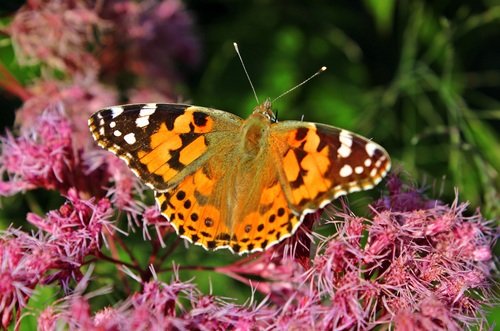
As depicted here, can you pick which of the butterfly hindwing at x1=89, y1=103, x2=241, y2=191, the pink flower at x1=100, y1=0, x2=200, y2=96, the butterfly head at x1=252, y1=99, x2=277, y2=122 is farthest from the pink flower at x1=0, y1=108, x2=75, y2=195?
the pink flower at x1=100, y1=0, x2=200, y2=96

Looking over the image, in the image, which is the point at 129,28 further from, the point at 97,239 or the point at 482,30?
the point at 482,30

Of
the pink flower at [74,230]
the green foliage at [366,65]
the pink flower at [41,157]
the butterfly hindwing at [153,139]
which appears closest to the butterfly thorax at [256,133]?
the butterfly hindwing at [153,139]

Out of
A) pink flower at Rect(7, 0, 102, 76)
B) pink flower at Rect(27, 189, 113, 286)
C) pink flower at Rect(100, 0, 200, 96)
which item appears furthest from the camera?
pink flower at Rect(100, 0, 200, 96)

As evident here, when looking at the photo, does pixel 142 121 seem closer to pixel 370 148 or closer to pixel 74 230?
pixel 74 230

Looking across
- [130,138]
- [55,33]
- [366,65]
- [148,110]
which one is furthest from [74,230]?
[366,65]

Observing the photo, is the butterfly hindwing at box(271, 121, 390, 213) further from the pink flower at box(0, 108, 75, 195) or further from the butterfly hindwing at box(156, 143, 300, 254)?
the pink flower at box(0, 108, 75, 195)

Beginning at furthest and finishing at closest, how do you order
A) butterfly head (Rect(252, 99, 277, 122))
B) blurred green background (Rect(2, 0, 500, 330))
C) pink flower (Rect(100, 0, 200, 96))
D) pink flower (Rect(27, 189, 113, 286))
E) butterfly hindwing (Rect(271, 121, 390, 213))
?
blurred green background (Rect(2, 0, 500, 330)) → pink flower (Rect(100, 0, 200, 96)) → butterfly head (Rect(252, 99, 277, 122)) → pink flower (Rect(27, 189, 113, 286)) → butterfly hindwing (Rect(271, 121, 390, 213))

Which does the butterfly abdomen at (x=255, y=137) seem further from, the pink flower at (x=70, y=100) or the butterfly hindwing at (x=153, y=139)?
A: the pink flower at (x=70, y=100)

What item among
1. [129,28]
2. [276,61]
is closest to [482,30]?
[276,61]
